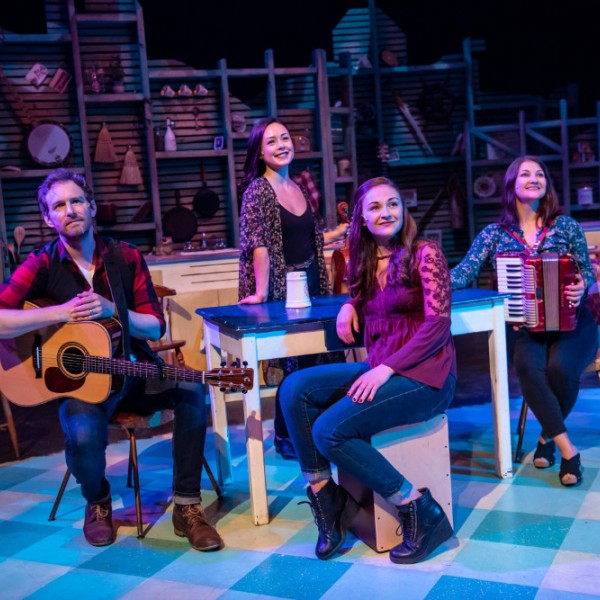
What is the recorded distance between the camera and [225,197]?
818 cm

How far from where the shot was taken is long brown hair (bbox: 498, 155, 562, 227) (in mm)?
3951

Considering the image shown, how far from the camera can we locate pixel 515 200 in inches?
158

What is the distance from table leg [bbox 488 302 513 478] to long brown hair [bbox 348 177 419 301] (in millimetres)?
811

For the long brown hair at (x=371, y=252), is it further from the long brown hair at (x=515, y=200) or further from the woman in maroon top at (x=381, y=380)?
the long brown hair at (x=515, y=200)

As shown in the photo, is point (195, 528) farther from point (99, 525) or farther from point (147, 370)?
point (147, 370)

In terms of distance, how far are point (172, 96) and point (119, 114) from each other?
22.5 inches

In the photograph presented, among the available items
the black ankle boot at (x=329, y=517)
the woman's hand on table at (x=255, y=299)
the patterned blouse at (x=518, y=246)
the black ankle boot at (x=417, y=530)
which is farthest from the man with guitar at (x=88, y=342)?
the patterned blouse at (x=518, y=246)

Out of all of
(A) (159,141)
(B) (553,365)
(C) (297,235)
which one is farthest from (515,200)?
(A) (159,141)

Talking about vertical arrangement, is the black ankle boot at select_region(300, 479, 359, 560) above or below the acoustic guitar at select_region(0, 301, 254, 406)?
below

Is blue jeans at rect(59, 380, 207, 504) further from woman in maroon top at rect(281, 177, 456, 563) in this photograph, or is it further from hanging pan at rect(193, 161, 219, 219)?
hanging pan at rect(193, 161, 219, 219)

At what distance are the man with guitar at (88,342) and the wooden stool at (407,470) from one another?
1.95 ft

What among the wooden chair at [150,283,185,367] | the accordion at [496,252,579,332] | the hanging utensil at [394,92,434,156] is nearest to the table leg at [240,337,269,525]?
the accordion at [496,252,579,332]

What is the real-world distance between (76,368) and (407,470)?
1.35m

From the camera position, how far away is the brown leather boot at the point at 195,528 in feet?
10.2
